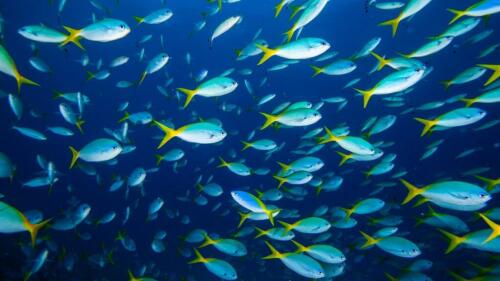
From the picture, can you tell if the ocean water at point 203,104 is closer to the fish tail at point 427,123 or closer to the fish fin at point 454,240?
the fish fin at point 454,240

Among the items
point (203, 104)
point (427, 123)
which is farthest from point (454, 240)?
point (203, 104)

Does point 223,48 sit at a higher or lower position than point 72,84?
higher

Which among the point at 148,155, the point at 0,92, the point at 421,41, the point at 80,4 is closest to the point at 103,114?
the point at 148,155

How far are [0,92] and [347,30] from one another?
27.7 meters

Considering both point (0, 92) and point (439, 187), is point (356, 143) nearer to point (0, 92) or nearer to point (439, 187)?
point (439, 187)

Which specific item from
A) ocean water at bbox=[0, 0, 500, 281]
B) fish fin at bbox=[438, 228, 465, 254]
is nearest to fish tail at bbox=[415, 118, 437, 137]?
fish fin at bbox=[438, 228, 465, 254]

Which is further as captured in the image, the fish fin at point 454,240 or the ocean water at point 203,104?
the ocean water at point 203,104

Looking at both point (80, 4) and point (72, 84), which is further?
point (72, 84)

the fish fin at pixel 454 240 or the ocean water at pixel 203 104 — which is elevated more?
the fish fin at pixel 454 240

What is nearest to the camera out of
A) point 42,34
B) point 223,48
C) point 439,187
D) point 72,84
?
point 439,187

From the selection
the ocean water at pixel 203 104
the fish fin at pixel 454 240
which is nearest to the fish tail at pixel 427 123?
the fish fin at pixel 454 240

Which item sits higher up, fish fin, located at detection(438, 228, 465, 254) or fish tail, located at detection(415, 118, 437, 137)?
fish tail, located at detection(415, 118, 437, 137)

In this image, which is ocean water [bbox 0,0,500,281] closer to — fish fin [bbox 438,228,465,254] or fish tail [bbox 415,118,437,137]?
fish fin [bbox 438,228,465,254]

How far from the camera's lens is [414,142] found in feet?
129
